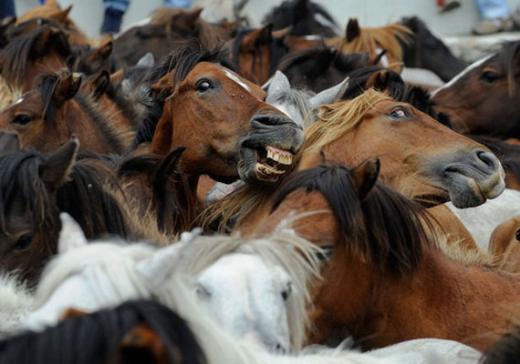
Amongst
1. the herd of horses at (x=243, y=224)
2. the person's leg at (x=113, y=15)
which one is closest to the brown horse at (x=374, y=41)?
the herd of horses at (x=243, y=224)

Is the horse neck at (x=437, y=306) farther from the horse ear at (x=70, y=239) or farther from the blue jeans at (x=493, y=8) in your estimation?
the blue jeans at (x=493, y=8)

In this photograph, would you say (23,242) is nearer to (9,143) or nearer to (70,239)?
(70,239)

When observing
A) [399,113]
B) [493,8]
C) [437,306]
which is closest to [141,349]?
[437,306]

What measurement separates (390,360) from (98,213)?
1069 mm

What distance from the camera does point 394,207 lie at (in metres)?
3.33

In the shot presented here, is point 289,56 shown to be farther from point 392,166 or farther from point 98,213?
point 98,213

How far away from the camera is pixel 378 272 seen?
3.31 metres

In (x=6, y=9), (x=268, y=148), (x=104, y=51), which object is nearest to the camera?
(x=268, y=148)

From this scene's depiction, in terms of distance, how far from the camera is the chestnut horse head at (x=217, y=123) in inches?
167

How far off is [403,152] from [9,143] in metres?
1.35

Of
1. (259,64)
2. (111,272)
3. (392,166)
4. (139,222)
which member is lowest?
(259,64)

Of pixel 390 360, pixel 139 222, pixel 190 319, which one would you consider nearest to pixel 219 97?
pixel 139 222

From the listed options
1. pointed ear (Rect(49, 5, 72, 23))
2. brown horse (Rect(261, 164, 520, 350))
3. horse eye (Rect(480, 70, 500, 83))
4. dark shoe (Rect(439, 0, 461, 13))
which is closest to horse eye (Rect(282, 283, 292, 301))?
brown horse (Rect(261, 164, 520, 350))

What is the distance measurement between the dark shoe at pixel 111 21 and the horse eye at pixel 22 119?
531 cm
